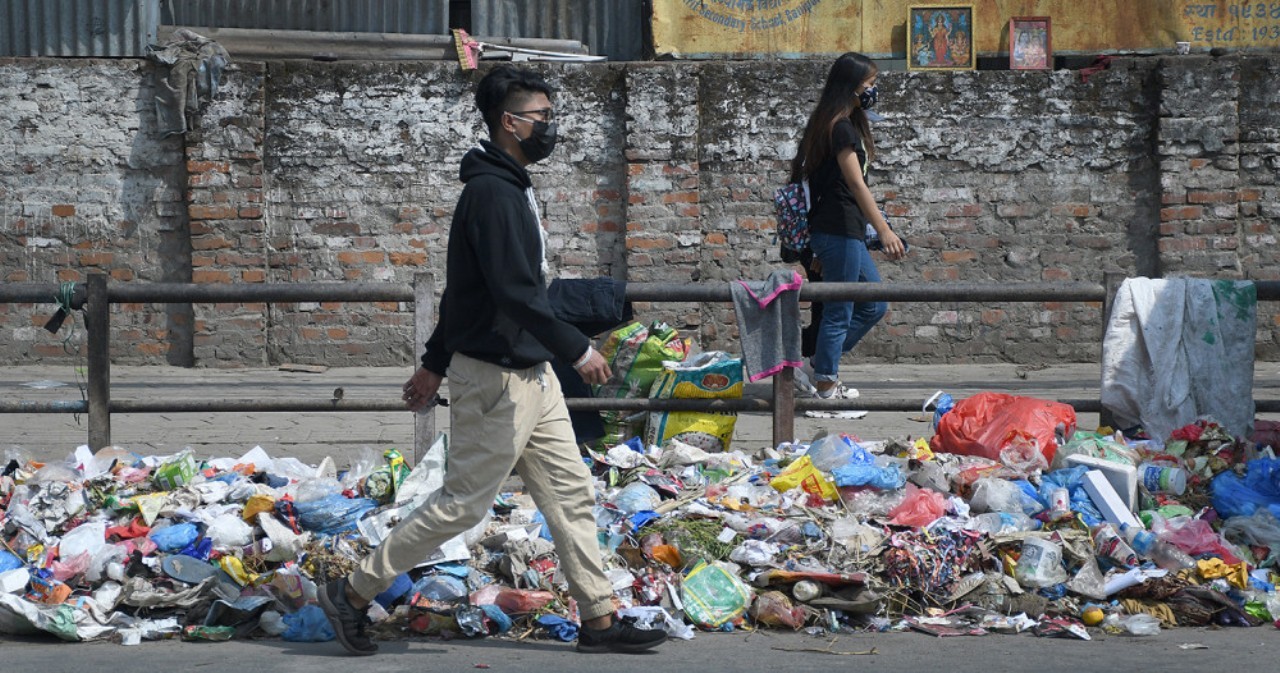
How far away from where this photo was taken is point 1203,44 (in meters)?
10.0

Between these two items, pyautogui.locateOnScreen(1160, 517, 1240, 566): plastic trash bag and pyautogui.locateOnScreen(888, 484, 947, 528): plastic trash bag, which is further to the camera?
pyautogui.locateOnScreen(888, 484, 947, 528): plastic trash bag

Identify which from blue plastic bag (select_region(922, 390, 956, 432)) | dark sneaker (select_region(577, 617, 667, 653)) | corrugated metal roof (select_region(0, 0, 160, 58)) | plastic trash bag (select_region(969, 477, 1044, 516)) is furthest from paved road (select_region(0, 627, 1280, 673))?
corrugated metal roof (select_region(0, 0, 160, 58))

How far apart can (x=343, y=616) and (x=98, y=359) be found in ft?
7.64

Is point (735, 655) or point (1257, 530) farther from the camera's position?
point (1257, 530)

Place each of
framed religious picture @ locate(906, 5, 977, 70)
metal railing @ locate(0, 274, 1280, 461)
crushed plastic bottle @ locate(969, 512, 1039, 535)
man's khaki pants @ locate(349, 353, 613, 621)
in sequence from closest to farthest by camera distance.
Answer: man's khaki pants @ locate(349, 353, 613, 621), crushed plastic bottle @ locate(969, 512, 1039, 535), metal railing @ locate(0, 274, 1280, 461), framed religious picture @ locate(906, 5, 977, 70)

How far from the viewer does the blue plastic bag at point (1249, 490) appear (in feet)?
17.2

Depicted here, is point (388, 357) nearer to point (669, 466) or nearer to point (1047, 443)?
point (669, 466)

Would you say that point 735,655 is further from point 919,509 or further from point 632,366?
point 632,366

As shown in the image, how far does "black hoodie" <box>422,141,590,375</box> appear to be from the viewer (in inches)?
156

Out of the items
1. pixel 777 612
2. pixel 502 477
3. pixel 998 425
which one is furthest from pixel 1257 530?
pixel 502 477

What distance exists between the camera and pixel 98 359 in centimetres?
583

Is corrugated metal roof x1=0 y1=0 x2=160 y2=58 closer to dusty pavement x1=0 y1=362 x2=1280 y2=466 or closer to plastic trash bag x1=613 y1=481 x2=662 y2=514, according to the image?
dusty pavement x1=0 y1=362 x2=1280 y2=466

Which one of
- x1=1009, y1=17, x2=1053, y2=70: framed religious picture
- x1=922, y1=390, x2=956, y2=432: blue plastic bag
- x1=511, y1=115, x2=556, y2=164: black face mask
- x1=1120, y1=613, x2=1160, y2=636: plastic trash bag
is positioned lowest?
x1=1120, y1=613, x2=1160, y2=636: plastic trash bag

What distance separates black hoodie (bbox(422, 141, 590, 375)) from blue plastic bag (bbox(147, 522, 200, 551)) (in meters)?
1.50
